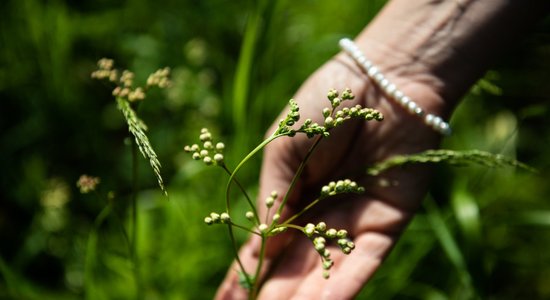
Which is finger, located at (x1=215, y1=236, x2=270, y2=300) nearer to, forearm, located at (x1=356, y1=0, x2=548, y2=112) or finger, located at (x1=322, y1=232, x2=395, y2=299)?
finger, located at (x1=322, y1=232, x2=395, y2=299)

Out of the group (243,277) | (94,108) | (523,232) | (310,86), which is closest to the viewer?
(243,277)

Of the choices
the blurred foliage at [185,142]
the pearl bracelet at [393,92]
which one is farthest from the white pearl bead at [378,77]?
the blurred foliage at [185,142]

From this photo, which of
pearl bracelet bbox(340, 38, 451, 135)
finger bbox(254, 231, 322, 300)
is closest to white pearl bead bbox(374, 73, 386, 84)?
pearl bracelet bbox(340, 38, 451, 135)

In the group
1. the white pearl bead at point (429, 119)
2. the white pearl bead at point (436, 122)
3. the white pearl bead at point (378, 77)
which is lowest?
the white pearl bead at point (436, 122)

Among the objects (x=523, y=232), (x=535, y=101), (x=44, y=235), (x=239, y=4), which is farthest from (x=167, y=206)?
(x=535, y=101)

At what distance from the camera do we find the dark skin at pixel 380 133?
2.12m

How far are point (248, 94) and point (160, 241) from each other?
1003mm

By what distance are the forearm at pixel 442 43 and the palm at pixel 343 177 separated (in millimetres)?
193

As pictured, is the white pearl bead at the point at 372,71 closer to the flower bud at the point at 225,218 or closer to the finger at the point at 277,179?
the finger at the point at 277,179

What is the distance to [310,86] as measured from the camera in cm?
215

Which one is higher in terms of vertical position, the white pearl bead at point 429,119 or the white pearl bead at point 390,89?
the white pearl bead at point 390,89

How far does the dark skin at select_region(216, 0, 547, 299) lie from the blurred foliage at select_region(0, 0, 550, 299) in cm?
23

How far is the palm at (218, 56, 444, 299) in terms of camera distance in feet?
6.79

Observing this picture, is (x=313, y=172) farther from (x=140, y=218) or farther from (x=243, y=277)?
(x=140, y=218)
